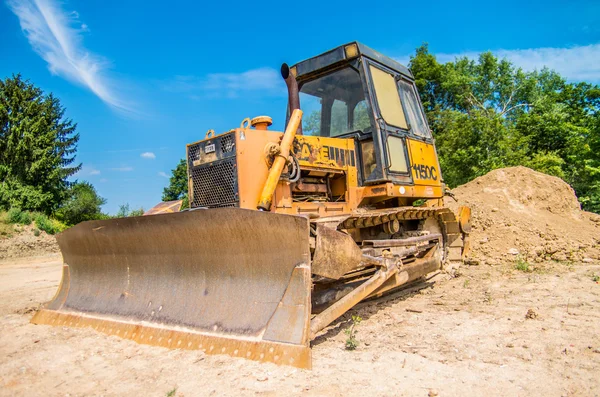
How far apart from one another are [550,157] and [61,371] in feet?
58.5

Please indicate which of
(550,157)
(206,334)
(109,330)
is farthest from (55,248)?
(550,157)

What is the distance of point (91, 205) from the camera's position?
26.3 meters

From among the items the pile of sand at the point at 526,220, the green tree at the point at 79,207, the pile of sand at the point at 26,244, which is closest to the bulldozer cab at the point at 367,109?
the pile of sand at the point at 526,220

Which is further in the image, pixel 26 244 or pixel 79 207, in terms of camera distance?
pixel 79 207

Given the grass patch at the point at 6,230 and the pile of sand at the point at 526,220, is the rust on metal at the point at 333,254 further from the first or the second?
the grass patch at the point at 6,230

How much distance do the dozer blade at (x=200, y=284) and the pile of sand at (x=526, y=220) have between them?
5364mm

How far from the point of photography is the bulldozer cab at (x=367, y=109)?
5145 millimetres

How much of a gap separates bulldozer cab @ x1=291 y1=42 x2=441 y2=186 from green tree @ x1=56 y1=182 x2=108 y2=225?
21865 mm

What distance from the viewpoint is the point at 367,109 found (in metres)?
5.19

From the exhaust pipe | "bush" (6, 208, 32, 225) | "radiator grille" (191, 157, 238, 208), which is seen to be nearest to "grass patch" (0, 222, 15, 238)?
"bush" (6, 208, 32, 225)

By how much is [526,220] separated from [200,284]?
7.51 m

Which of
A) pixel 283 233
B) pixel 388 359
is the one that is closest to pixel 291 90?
pixel 283 233

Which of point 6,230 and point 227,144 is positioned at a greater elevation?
point 6,230

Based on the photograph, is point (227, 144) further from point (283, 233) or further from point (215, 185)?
point (283, 233)
